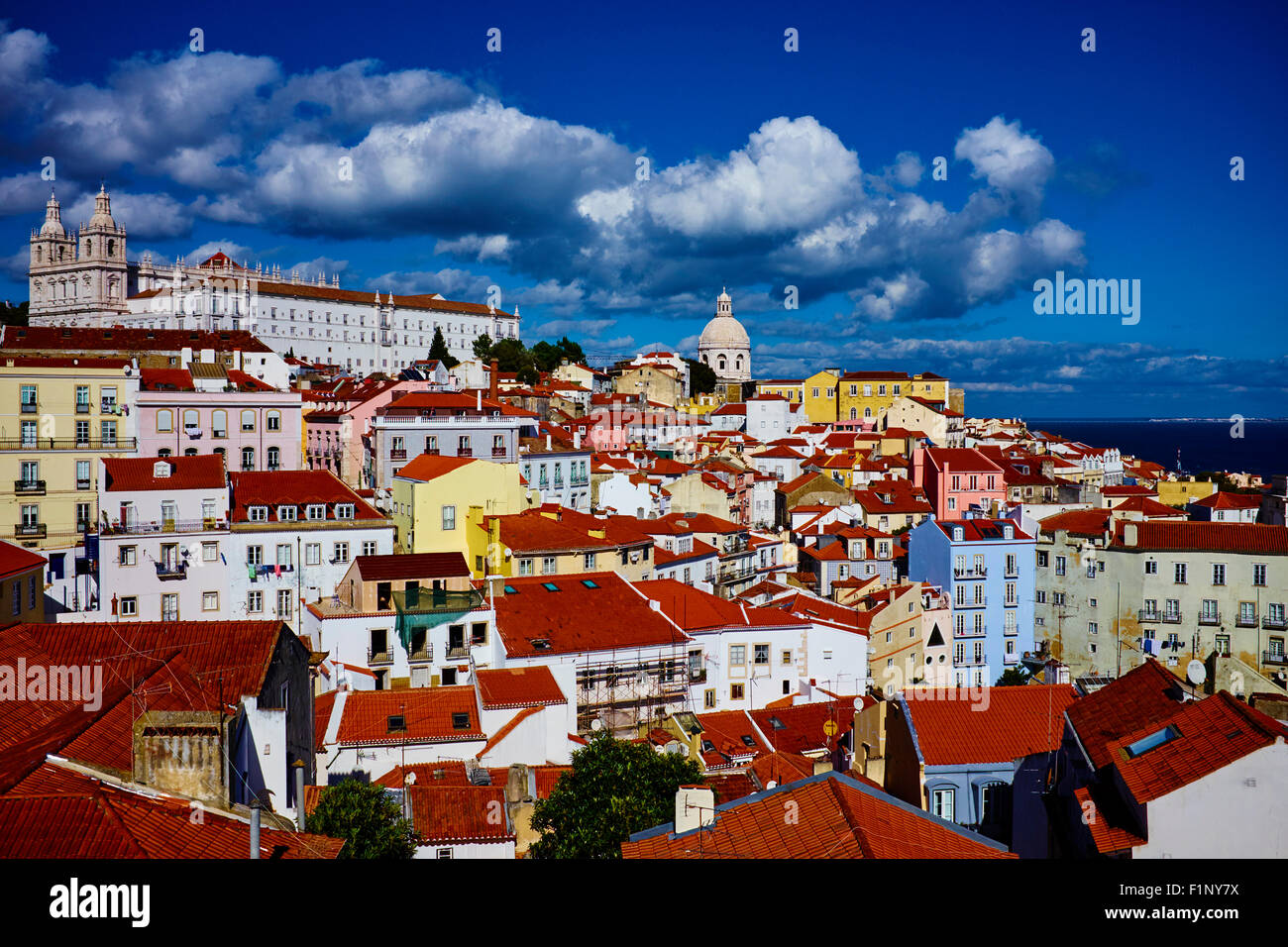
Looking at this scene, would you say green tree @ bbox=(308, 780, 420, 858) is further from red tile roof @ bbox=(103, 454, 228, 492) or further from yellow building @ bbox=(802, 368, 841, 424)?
yellow building @ bbox=(802, 368, 841, 424)

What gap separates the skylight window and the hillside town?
0.03m

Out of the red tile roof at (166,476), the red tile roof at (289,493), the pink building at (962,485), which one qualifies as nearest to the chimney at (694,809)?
the red tile roof at (289,493)

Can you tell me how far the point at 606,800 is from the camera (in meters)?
14.0

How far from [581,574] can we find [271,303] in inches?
2744

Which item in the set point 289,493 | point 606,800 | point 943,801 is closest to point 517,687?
point 606,800

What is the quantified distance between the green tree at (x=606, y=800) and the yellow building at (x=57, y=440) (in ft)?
72.7

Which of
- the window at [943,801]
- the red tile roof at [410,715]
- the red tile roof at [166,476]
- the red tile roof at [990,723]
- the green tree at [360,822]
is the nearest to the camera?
the green tree at [360,822]

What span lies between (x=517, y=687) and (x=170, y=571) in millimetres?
11173

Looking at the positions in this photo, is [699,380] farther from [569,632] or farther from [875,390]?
[569,632]

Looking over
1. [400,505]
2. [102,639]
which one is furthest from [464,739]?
[400,505]

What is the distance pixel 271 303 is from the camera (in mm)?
87438

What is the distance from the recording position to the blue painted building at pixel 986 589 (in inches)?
1356

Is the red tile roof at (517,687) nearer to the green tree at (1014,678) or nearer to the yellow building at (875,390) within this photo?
the green tree at (1014,678)

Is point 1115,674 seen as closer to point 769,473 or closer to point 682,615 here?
point 682,615
